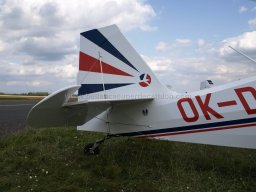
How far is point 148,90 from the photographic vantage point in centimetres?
612

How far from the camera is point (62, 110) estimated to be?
5148 millimetres

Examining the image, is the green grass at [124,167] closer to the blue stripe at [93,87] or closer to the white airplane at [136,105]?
the white airplane at [136,105]

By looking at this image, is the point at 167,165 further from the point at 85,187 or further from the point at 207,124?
the point at 85,187

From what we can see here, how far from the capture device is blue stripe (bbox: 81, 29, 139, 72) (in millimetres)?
6293

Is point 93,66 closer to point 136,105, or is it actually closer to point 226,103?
point 136,105

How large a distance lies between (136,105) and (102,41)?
1460 millimetres

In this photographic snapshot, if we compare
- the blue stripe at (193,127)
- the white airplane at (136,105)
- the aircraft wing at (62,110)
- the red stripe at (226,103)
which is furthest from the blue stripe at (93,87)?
the red stripe at (226,103)

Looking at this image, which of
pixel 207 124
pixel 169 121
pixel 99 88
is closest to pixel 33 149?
pixel 99 88

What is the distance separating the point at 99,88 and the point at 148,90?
99 cm

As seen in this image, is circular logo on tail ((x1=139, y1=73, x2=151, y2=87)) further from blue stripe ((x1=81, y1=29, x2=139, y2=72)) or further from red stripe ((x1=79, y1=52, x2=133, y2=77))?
blue stripe ((x1=81, y1=29, x2=139, y2=72))

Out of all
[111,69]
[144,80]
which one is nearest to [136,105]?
[144,80]

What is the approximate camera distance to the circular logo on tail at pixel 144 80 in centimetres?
613

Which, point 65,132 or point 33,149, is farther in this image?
point 65,132

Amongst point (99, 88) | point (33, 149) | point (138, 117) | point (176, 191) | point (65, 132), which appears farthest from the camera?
point (65, 132)
